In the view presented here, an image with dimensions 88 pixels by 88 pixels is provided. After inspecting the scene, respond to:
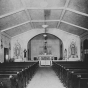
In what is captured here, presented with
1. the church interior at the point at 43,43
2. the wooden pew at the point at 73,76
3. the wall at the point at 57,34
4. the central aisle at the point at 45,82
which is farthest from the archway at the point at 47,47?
the wooden pew at the point at 73,76

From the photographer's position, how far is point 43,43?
2338 centimetres

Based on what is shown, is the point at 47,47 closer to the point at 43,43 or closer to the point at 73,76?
the point at 43,43

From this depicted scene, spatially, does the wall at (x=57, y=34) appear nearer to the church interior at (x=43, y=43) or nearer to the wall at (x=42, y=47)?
the church interior at (x=43, y=43)

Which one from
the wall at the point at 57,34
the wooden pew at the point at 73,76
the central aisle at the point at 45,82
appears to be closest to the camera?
the wooden pew at the point at 73,76

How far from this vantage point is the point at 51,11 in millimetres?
11125

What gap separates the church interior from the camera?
5.34 meters

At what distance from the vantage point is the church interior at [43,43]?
17.5ft

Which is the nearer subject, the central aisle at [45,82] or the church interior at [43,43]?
the church interior at [43,43]

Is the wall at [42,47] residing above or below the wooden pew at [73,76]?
above

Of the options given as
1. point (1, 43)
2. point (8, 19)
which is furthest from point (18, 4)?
point (1, 43)

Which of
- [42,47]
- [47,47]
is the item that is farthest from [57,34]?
[42,47]

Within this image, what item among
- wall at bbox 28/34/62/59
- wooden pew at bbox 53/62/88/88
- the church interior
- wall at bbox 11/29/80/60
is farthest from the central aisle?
wall at bbox 28/34/62/59

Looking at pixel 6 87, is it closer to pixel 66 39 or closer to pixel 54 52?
pixel 66 39

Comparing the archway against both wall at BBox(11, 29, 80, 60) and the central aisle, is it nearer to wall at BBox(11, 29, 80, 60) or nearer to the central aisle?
wall at BBox(11, 29, 80, 60)
